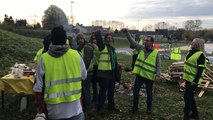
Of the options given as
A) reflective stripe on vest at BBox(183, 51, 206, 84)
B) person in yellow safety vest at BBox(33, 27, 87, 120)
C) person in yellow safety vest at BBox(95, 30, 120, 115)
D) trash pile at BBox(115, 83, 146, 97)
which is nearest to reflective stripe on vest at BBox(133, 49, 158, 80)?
person in yellow safety vest at BBox(95, 30, 120, 115)

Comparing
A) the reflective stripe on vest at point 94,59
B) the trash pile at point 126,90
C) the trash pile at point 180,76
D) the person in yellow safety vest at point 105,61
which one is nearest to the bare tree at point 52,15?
the trash pile at point 180,76

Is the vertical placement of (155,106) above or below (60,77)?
below

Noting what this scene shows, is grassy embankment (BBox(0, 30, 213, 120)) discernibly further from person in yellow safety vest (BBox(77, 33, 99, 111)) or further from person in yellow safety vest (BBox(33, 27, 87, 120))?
person in yellow safety vest (BBox(33, 27, 87, 120))

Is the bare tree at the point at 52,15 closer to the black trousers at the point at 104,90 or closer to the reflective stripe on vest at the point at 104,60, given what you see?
the black trousers at the point at 104,90

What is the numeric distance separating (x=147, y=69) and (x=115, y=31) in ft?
4.22

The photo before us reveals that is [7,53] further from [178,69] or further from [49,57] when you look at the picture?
[49,57]

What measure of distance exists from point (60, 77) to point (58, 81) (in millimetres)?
58

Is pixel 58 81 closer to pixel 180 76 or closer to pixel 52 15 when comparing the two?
pixel 180 76

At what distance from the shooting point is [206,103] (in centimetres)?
980

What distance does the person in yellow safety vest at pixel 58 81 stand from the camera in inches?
151

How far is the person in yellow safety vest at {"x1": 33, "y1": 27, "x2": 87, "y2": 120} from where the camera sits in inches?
151

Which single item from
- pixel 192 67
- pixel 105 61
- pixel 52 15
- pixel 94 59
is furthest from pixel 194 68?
pixel 52 15

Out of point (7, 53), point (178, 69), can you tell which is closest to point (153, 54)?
point (178, 69)

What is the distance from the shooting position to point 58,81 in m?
3.88
